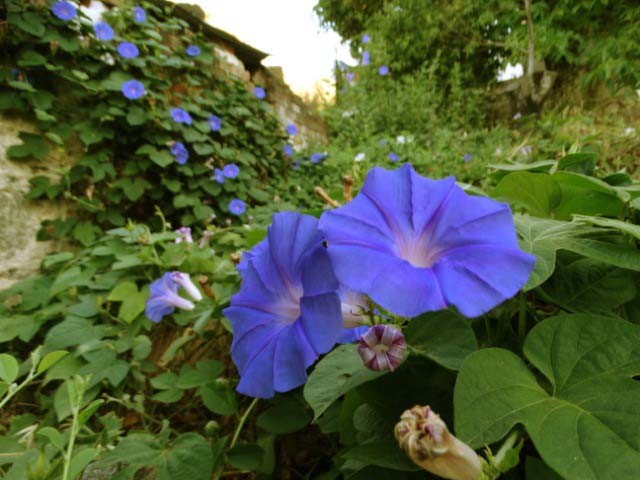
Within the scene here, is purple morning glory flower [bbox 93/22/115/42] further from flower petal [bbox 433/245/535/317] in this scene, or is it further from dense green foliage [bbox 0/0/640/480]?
flower petal [bbox 433/245/535/317]

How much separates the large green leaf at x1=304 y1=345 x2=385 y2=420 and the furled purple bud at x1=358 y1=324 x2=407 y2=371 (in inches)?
1.5

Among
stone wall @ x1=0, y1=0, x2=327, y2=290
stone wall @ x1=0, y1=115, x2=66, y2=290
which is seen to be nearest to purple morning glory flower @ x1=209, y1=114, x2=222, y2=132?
stone wall @ x1=0, y1=0, x2=327, y2=290

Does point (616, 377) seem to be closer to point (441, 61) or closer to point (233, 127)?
point (233, 127)

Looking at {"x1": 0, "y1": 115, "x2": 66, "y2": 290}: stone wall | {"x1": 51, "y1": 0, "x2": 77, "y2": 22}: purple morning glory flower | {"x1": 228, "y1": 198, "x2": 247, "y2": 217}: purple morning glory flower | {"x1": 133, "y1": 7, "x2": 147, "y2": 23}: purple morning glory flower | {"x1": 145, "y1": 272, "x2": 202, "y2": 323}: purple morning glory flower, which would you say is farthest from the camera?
{"x1": 228, "y1": 198, "x2": 247, "y2": 217}: purple morning glory flower

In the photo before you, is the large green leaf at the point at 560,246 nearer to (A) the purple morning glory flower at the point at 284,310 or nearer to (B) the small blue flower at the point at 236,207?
(A) the purple morning glory flower at the point at 284,310

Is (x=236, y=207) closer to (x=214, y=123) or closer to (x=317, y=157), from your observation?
(x=214, y=123)

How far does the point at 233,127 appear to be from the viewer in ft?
10.1

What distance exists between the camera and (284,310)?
0.48 meters

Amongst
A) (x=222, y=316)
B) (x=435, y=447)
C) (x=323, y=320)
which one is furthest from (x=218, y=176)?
(x=435, y=447)

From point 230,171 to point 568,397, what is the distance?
2644 millimetres

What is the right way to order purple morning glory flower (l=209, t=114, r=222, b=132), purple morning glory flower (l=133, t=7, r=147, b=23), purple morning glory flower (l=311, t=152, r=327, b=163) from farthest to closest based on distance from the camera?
purple morning glory flower (l=311, t=152, r=327, b=163)
purple morning glory flower (l=209, t=114, r=222, b=132)
purple morning glory flower (l=133, t=7, r=147, b=23)

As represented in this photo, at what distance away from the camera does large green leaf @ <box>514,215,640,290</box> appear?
16.5 inches

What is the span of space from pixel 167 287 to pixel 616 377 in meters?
0.90

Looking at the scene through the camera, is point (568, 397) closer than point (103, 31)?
Yes
